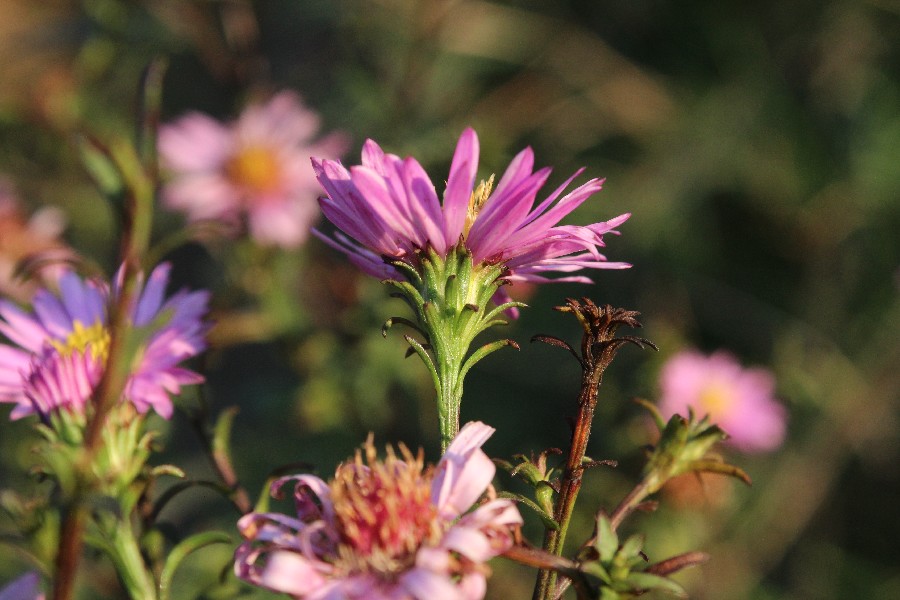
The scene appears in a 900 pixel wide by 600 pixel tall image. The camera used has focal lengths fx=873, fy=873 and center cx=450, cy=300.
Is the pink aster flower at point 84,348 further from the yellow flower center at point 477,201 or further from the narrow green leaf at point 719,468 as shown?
the narrow green leaf at point 719,468

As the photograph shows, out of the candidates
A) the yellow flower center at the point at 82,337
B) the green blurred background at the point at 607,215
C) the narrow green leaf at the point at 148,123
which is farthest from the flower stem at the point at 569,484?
the green blurred background at the point at 607,215

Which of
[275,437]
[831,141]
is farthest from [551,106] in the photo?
[275,437]

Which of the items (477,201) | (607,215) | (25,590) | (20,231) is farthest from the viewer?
(607,215)

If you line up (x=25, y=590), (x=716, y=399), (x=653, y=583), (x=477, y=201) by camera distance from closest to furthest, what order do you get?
1. (x=653, y=583)
2. (x=25, y=590)
3. (x=477, y=201)
4. (x=716, y=399)

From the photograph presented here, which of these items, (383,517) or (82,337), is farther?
(82,337)

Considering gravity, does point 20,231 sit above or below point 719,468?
below

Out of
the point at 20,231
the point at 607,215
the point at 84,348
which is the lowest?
the point at 20,231

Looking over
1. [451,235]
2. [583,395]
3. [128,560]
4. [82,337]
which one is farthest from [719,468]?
[82,337]

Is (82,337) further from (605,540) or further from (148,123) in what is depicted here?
(605,540)

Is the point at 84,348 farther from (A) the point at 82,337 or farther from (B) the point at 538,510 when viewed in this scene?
(B) the point at 538,510
